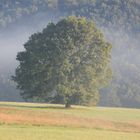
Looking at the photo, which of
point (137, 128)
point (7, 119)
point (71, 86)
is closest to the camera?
point (7, 119)

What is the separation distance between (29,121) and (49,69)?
32.3 metres

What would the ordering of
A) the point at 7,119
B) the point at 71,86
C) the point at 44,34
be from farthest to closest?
the point at 44,34 → the point at 71,86 → the point at 7,119

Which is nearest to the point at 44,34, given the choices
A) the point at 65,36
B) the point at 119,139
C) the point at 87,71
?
the point at 65,36

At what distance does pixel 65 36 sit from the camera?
8138 centimetres

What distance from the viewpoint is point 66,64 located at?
3073 inches

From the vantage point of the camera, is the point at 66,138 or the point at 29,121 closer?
the point at 66,138

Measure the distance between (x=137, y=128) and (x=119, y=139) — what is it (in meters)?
13.3

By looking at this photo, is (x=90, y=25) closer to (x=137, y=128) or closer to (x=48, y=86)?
(x=48, y=86)

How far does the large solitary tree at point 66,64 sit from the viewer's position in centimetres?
7875

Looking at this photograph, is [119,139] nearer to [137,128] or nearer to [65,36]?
[137,128]

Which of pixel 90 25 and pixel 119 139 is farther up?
pixel 90 25

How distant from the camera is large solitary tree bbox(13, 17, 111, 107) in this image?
258ft

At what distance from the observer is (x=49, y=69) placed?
259 feet

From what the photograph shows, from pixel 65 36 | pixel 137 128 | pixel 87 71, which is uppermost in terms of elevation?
pixel 65 36
